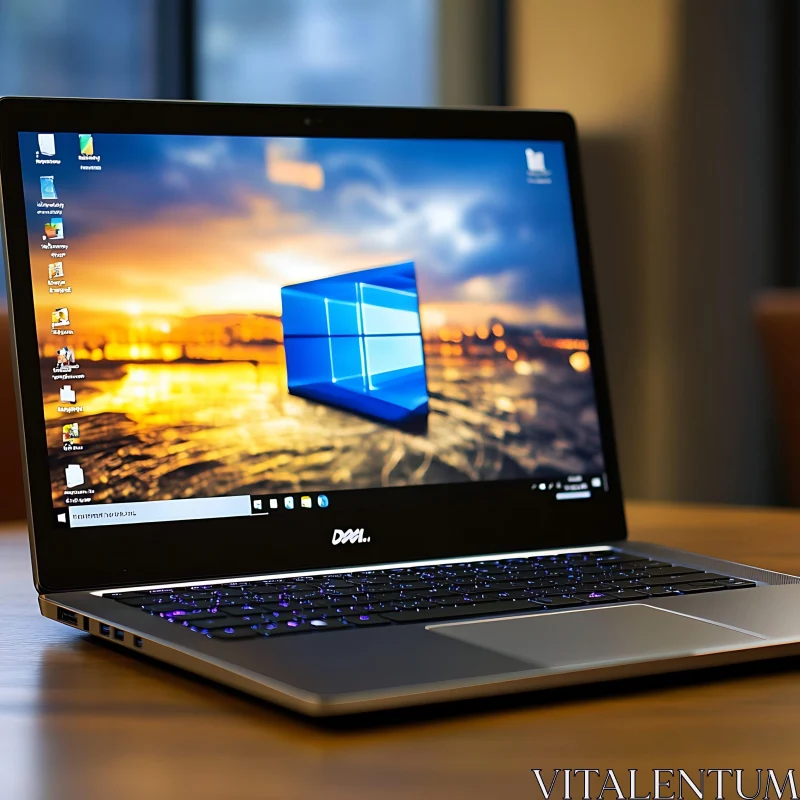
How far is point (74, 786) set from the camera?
41 cm

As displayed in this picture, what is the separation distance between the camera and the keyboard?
59 cm

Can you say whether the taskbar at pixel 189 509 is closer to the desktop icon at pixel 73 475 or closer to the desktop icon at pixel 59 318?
the desktop icon at pixel 73 475

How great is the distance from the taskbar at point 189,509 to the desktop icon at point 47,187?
0.20 metres

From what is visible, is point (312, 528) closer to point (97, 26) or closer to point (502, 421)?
point (502, 421)

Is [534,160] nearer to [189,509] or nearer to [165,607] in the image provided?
[189,509]

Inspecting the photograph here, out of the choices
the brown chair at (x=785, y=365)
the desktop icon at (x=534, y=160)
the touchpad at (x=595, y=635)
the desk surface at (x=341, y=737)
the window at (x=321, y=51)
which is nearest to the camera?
the desk surface at (x=341, y=737)

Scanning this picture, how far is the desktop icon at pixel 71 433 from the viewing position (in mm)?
743

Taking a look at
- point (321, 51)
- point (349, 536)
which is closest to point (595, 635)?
point (349, 536)

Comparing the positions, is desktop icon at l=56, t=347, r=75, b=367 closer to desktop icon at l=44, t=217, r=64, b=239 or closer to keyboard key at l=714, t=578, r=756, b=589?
desktop icon at l=44, t=217, r=64, b=239

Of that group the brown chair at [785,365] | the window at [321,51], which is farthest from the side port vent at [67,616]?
the window at [321,51]

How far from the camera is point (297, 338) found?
82cm

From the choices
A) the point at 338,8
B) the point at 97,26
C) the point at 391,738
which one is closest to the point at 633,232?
the point at 338,8

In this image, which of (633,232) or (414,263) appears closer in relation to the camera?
(414,263)

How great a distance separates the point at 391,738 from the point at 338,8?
9.99ft
